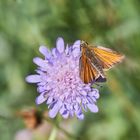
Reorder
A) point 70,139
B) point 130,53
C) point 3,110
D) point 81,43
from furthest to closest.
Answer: point 3,110
point 130,53
point 70,139
point 81,43

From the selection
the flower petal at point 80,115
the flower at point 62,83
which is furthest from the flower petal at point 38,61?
the flower petal at point 80,115

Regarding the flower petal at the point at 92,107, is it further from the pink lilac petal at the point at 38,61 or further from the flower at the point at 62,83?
the pink lilac petal at the point at 38,61

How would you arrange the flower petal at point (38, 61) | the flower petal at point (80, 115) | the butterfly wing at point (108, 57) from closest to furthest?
the butterfly wing at point (108, 57), the flower petal at point (80, 115), the flower petal at point (38, 61)

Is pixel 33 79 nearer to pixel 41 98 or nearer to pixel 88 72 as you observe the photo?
pixel 41 98

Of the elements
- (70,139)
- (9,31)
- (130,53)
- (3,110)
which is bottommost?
(70,139)

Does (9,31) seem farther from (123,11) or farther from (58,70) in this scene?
(58,70)

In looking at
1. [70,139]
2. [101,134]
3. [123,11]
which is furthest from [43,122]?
[123,11]
